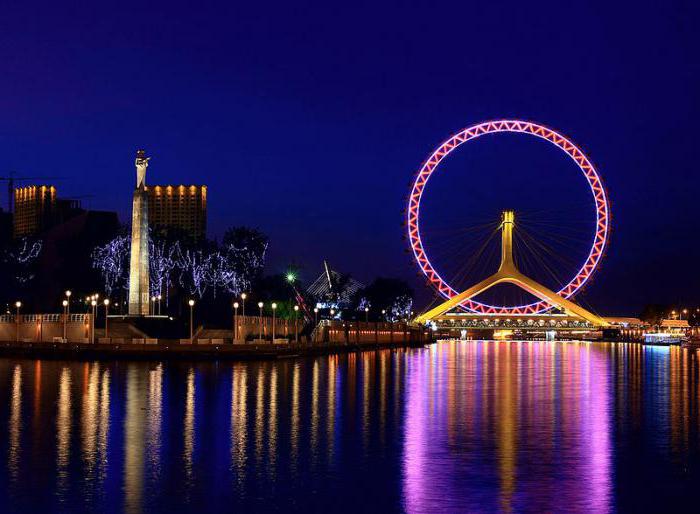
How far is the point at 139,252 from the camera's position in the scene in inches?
2643

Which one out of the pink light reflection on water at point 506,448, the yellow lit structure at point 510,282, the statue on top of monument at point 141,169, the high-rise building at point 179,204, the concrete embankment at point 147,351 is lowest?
the pink light reflection on water at point 506,448

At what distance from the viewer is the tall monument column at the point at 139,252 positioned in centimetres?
6688

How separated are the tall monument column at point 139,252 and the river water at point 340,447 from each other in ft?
99.8

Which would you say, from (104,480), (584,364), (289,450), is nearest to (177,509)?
(104,480)

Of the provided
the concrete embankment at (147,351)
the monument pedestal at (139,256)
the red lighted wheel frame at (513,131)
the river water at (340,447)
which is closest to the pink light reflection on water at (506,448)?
the river water at (340,447)

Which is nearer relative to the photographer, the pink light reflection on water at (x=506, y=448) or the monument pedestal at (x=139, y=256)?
the pink light reflection on water at (x=506, y=448)

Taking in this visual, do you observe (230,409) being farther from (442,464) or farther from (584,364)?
(584,364)

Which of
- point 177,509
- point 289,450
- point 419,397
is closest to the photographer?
point 177,509

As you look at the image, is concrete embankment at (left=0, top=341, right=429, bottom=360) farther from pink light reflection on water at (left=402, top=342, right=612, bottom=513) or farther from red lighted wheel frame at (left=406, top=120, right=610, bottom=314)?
red lighted wheel frame at (left=406, top=120, right=610, bottom=314)

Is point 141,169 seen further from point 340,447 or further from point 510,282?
point 510,282

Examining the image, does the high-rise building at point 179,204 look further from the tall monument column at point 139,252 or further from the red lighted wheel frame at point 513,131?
the tall monument column at point 139,252

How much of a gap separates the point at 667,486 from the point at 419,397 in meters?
15.7

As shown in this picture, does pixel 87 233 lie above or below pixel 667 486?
above

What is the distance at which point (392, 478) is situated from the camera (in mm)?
16922
